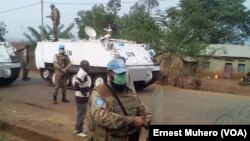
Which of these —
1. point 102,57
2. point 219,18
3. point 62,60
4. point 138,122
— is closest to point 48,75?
point 102,57

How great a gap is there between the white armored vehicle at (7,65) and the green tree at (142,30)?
9316 millimetres

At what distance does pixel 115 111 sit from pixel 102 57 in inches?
421

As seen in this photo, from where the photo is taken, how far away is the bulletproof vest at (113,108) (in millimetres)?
3809

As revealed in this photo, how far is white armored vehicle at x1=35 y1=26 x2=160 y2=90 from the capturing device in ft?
47.5

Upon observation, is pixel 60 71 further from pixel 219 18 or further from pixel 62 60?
pixel 219 18

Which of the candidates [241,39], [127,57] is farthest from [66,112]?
[241,39]

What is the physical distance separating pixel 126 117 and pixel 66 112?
21.3ft

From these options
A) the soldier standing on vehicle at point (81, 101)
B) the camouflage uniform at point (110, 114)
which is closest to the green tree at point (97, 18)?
the soldier standing on vehicle at point (81, 101)

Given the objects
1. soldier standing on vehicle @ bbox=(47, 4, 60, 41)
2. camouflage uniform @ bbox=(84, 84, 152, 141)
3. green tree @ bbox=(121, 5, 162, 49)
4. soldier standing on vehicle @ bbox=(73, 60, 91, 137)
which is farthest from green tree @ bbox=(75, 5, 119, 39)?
camouflage uniform @ bbox=(84, 84, 152, 141)

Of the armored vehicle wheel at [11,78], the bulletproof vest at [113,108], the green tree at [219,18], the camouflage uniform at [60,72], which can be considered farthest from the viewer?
the green tree at [219,18]

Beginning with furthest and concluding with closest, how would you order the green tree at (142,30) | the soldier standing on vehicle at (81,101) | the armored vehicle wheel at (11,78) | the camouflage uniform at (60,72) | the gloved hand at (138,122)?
the green tree at (142,30) → the armored vehicle wheel at (11,78) → the camouflage uniform at (60,72) → the soldier standing on vehicle at (81,101) → the gloved hand at (138,122)

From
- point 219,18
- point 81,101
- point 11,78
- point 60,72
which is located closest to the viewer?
point 81,101

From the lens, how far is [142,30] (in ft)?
81.1

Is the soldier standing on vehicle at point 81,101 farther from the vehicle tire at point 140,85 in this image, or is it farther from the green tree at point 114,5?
the green tree at point 114,5
